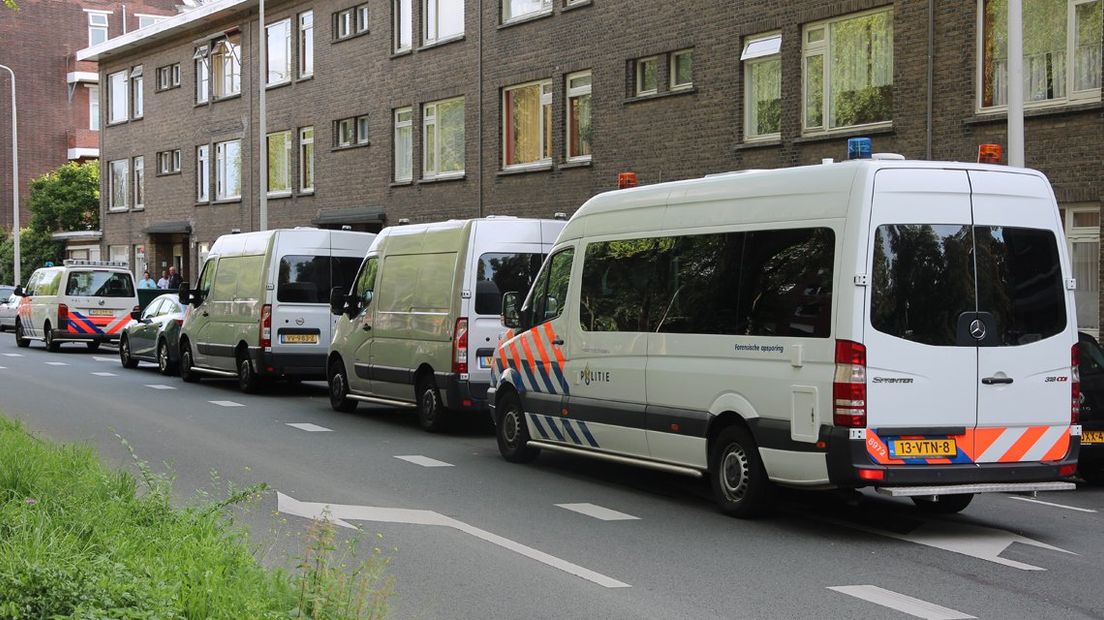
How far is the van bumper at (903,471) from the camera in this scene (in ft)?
28.5

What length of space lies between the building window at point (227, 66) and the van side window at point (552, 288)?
3200 centimetres

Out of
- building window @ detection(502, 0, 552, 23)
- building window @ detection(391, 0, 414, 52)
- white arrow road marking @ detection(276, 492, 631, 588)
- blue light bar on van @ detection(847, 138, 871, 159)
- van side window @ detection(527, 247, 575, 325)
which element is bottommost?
white arrow road marking @ detection(276, 492, 631, 588)

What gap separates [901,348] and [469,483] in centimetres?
404

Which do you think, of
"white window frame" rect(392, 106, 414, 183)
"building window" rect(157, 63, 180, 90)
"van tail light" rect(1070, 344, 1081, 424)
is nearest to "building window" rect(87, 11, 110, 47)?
"building window" rect(157, 63, 180, 90)

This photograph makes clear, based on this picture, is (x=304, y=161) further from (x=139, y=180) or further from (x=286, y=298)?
(x=286, y=298)

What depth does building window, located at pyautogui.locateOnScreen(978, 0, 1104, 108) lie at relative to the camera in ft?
58.5

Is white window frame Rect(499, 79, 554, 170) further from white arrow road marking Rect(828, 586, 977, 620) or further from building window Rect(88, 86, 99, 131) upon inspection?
building window Rect(88, 86, 99, 131)

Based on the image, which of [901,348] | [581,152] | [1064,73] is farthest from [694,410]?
[581,152]

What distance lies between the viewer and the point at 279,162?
133 feet

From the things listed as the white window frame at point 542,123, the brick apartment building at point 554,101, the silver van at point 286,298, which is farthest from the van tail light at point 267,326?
the white window frame at point 542,123

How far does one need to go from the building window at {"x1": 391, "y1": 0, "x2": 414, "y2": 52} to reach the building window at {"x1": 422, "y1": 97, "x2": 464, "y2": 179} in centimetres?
187

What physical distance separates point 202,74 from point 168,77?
138 inches

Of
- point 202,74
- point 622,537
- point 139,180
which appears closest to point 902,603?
point 622,537

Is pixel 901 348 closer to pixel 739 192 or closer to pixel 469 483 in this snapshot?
pixel 739 192
